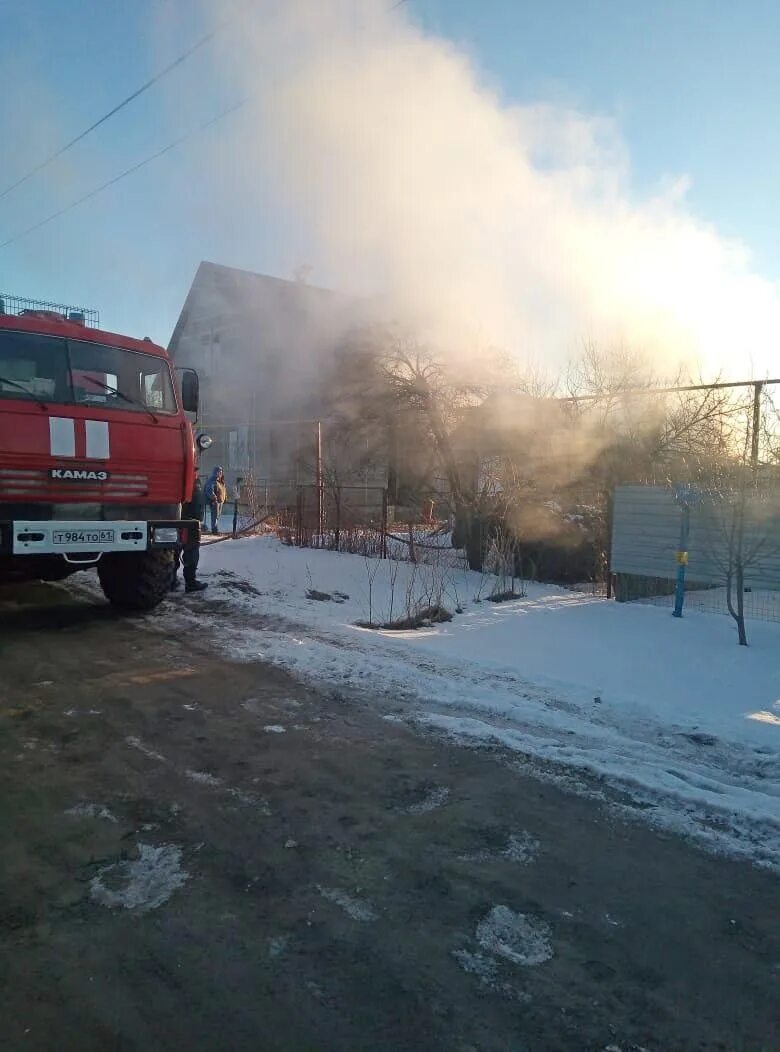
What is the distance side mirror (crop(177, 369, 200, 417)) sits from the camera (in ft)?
20.3

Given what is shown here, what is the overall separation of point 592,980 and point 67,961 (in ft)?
4.17

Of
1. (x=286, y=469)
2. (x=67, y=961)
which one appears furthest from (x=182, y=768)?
(x=286, y=469)

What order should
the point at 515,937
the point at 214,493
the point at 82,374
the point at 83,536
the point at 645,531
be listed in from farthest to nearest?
1. the point at 214,493
2. the point at 645,531
3. the point at 82,374
4. the point at 83,536
5. the point at 515,937

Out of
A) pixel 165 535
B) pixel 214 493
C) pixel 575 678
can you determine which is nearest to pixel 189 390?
pixel 165 535

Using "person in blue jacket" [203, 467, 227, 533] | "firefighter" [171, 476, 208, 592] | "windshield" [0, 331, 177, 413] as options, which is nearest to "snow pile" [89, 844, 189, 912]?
"windshield" [0, 331, 177, 413]

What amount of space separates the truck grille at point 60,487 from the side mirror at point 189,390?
0.85m

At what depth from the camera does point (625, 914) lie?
2.14 m

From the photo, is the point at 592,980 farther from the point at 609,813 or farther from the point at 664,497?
the point at 664,497

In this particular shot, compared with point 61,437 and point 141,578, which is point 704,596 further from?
point 61,437

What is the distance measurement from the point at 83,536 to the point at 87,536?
0.09 ft

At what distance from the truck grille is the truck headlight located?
0.94 ft

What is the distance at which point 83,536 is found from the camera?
527 cm

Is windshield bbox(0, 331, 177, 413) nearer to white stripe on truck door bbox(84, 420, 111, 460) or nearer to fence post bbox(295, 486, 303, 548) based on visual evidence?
white stripe on truck door bbox(84, 420, 111, 460)

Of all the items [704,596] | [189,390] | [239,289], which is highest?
[239,289]
